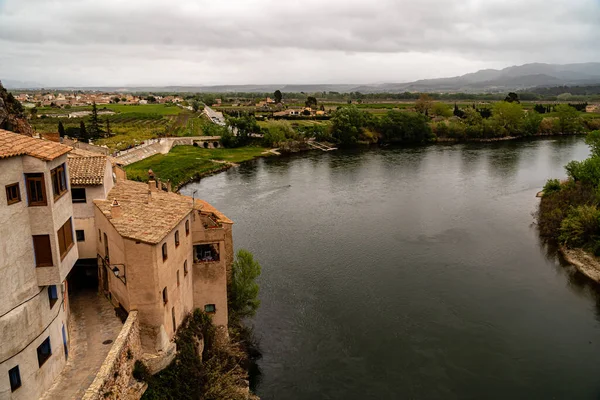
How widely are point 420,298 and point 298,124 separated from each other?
7387 cm

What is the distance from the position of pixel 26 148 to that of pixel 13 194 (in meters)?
1.21

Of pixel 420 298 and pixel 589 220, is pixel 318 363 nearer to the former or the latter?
pixel 420 298

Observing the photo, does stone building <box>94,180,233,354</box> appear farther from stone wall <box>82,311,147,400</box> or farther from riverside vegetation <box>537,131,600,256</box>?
riverside vegetation <box>537,131,600,256</box>

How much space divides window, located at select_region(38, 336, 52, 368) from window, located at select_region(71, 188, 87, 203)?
259 inches

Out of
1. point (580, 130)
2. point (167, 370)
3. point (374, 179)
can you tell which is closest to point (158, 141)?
point (374, 179)

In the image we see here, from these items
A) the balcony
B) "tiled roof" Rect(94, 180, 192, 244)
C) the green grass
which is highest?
"tiled roof" Rect(94, 180, 192, 244)

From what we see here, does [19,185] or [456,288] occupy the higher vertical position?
[19,185]

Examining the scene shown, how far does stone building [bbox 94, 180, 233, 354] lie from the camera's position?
49.9ft

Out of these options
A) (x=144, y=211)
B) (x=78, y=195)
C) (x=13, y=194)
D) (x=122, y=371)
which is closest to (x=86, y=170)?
(x=78, y=195)

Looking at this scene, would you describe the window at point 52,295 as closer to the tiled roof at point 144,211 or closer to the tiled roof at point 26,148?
the tiled roof at point 144,211

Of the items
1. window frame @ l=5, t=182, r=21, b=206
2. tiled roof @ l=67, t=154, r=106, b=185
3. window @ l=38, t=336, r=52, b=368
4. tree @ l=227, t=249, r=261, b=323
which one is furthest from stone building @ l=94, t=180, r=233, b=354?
window frame @ l=5, t=182, r=21, b=206

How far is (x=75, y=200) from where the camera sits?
18.4 meters

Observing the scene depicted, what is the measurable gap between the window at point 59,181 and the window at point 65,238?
0.96 m

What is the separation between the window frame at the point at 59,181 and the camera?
1347 cm
